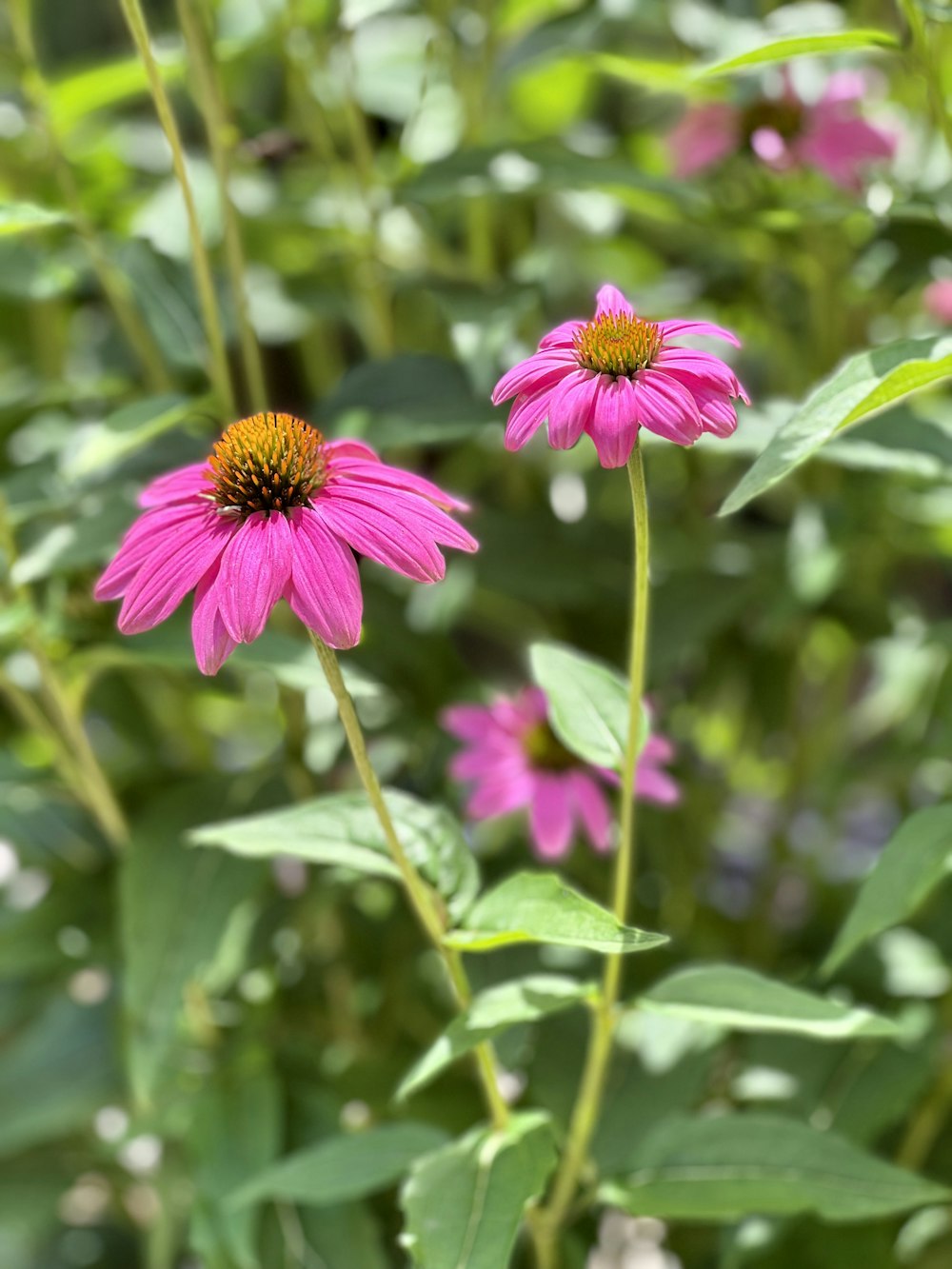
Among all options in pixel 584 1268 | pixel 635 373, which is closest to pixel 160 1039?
pixel 584 1268

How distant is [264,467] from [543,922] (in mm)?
151

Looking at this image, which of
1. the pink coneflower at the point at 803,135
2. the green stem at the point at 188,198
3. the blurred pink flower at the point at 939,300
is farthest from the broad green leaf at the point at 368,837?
the blurred pink flower at the point at 939,300

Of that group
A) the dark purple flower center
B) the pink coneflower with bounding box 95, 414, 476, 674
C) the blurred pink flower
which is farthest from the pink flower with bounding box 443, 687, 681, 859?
the blurred pink flower

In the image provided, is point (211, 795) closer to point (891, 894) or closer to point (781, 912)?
point (891, 894)

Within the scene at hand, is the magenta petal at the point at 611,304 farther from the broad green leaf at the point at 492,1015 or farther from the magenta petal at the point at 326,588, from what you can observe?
the broad green leaf at the point at 492,1015

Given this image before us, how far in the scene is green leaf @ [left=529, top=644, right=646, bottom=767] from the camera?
411 mm

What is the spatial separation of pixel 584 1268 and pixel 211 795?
10.9 inches

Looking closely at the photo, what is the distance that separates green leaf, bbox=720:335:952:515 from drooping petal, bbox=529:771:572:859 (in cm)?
24

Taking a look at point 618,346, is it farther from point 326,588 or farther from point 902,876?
point 902,876

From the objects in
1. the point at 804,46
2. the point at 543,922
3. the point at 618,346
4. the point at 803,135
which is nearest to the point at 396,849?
the point at 543,922

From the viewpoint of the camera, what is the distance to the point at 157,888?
0.58 m

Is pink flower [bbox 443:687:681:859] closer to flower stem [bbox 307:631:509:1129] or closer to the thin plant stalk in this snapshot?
flower stem [bbox 307:631:509:1129]

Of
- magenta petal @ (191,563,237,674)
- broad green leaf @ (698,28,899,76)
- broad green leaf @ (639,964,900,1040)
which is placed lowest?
broad green leaf @ (639,964,900,1040)

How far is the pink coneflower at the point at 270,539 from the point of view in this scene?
12.7 inches
